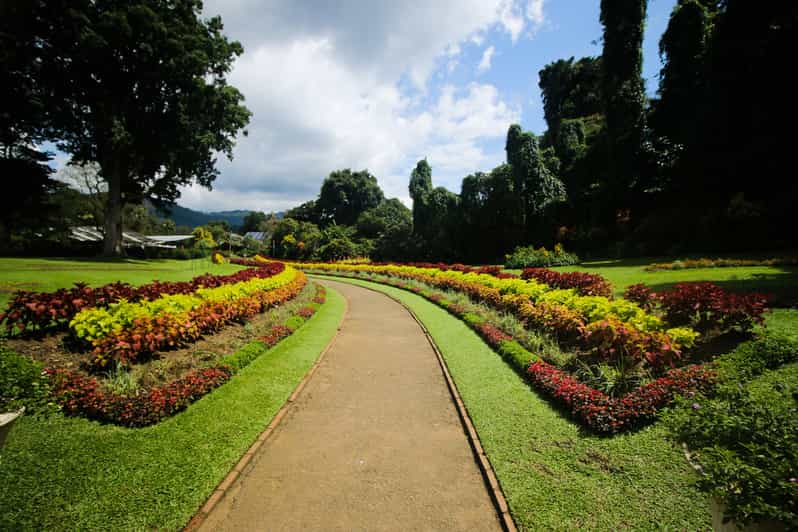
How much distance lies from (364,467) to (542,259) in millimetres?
19151

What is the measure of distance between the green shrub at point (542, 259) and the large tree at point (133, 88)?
22550 millimetres

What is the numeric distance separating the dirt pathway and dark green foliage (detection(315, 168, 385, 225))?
63169mm

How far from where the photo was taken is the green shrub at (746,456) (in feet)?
6.14

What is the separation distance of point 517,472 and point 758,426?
6.42 feet

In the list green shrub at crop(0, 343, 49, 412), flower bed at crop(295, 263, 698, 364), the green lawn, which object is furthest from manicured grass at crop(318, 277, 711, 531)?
the green lawn

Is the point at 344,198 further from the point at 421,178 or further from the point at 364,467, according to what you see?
the point at 364,467

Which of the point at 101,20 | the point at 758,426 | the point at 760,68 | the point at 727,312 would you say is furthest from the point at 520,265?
the point at 101,20

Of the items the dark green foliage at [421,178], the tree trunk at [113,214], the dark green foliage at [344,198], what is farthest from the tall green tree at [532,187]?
the dark green foliage at [344,198]

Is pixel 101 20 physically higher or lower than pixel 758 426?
higher

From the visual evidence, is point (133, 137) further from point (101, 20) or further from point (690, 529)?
point (690, 529)

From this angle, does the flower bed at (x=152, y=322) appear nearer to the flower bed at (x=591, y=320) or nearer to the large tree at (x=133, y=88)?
the flower bed at (x=591, y=320)

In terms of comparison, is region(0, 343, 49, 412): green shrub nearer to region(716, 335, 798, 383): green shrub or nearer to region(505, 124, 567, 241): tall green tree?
region(716, 335, 798, 383): green shrub

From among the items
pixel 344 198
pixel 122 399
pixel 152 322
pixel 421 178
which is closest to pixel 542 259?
pixel 152 322

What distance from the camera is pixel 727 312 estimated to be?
520 centimetres
